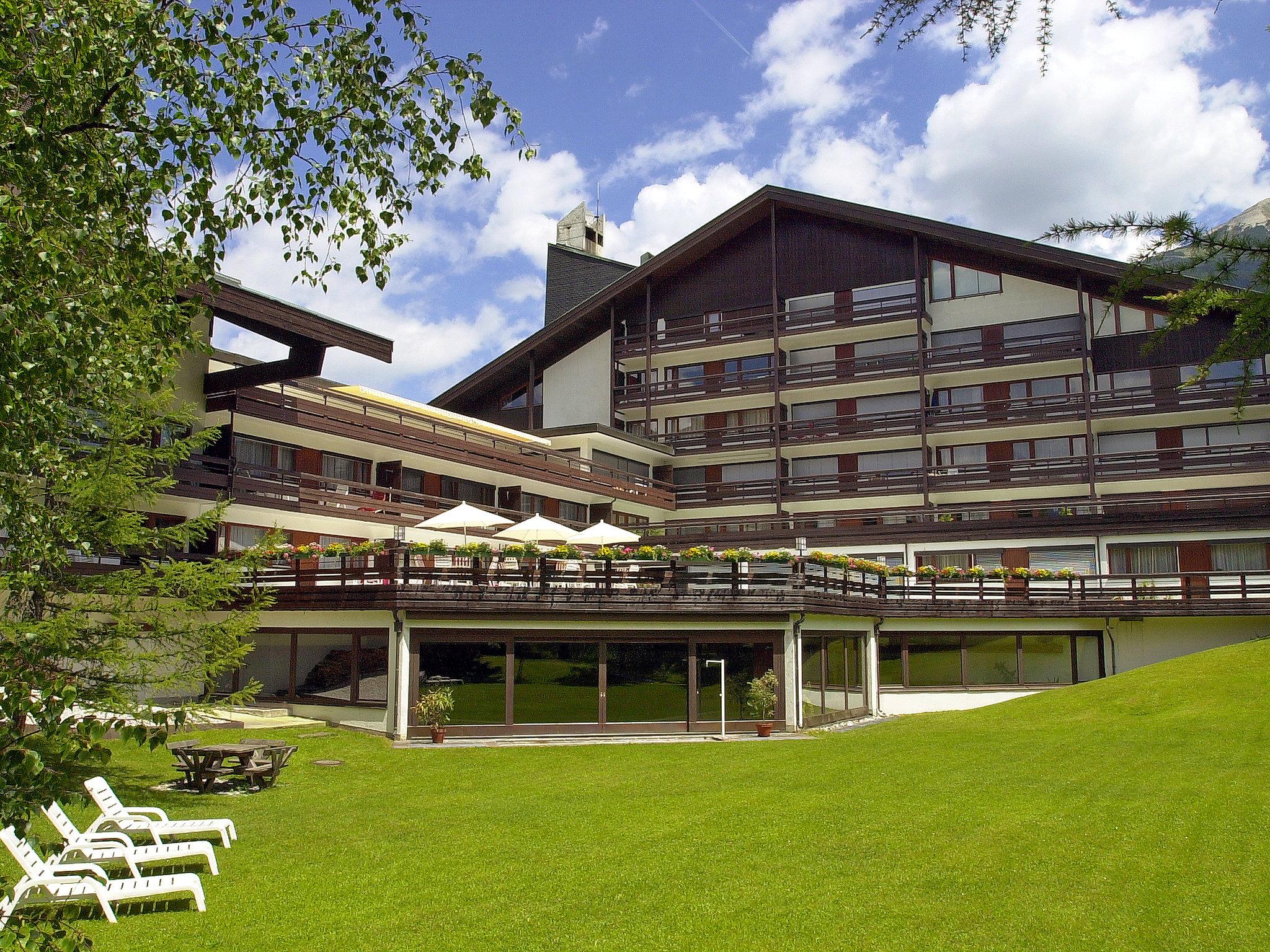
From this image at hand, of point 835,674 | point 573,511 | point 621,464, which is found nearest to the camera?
point 835,674

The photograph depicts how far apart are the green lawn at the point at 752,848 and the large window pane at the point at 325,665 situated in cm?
308

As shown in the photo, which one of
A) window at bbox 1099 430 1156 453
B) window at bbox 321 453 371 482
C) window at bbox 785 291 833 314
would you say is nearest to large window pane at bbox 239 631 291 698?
window at bbox 321 453 371 482

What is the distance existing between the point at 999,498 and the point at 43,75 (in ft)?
133

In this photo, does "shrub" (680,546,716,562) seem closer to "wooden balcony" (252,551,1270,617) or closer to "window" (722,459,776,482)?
"wooden balcony" (252,551,1270,617)

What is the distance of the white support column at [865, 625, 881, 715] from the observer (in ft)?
95.7

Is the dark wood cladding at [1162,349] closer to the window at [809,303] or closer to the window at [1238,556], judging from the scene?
the window at [1238,556]

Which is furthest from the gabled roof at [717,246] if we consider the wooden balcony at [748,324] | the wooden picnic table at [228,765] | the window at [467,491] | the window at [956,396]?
the wooden picnic table at [228,765]

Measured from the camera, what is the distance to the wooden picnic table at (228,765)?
54.3 feet

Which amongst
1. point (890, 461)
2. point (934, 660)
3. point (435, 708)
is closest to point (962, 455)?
point (890, 461)

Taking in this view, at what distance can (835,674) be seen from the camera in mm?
27484

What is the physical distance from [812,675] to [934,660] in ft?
21.0

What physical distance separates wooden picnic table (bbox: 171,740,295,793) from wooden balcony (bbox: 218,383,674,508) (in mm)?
13620

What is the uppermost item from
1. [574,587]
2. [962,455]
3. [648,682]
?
[962,455]

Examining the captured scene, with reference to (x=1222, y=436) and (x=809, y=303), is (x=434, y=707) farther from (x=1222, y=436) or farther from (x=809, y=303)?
(x=1222, y=436)
